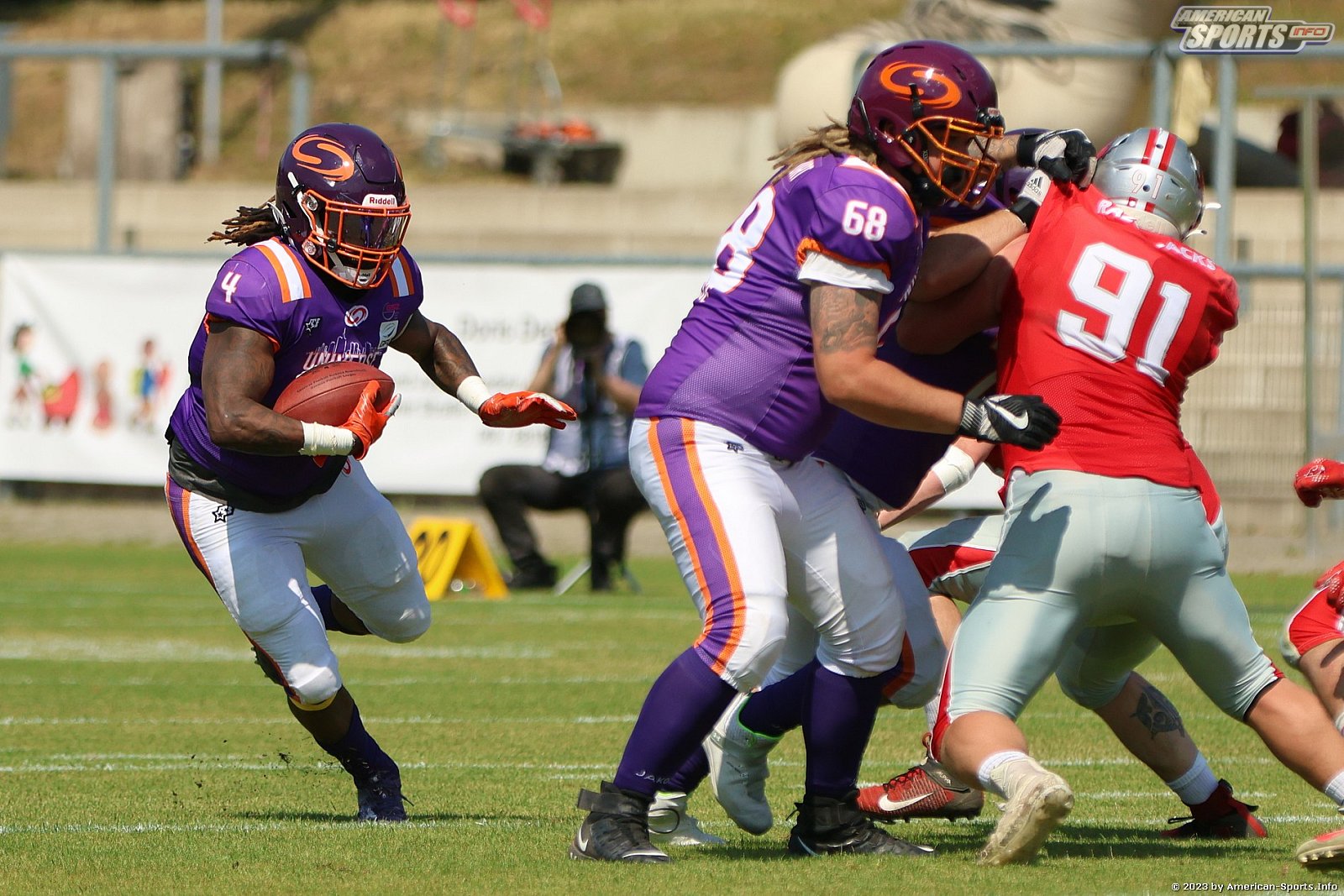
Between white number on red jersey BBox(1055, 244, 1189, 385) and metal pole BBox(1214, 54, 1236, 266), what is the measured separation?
8.50 meters

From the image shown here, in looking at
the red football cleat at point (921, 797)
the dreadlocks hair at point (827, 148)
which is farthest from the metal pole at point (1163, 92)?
the dreadlocks hair at point (827, 148)

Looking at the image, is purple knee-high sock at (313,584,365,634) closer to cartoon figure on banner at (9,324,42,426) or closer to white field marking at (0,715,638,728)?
white field marking at (0,715,638,728)

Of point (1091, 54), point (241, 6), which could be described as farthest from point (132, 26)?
point (1091, 54)

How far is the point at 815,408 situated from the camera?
441 centimetres

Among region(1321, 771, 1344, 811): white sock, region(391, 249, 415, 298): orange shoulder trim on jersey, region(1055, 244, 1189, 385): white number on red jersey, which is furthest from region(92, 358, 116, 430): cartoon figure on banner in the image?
region(1321, 771, 1344, 811): white sock

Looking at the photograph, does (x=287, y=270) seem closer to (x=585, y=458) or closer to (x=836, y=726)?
(x=836, y=726)

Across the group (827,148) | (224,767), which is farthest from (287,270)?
(224,767)

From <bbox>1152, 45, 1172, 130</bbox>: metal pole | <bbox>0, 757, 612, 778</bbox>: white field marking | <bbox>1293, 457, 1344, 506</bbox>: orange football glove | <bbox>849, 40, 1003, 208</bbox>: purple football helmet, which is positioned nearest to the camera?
<bbox>849, 40, 1003, 208</bbox>: purple football helmet

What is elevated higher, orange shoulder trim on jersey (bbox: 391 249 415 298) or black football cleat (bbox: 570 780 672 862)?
orange shoulder trim on jersey (bbox: 391 249 415 298)

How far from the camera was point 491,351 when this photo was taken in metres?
13.6

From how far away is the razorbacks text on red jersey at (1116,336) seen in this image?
13.9 feet

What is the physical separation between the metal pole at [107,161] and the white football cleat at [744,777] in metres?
10.7

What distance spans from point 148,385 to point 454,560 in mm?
3937

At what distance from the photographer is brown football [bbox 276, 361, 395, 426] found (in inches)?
196
